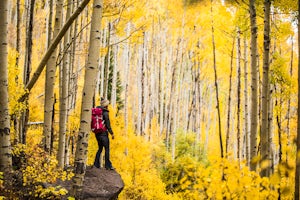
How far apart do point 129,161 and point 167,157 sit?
3.61 m

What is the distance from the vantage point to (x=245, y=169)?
494 centimetres

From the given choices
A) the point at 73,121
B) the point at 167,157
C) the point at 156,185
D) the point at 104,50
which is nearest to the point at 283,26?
the point at 104,50

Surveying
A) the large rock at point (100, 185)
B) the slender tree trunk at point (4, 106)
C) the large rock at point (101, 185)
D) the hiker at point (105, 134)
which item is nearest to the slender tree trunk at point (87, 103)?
the slender tree trunk at point (4, 106)

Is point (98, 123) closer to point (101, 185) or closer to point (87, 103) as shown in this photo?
point (101, 185)

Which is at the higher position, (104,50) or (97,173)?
(104,50)

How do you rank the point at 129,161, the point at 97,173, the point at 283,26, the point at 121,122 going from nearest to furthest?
the point at 97,173 → the point at 283,26 → the point at 129,161 → the point at 121,122

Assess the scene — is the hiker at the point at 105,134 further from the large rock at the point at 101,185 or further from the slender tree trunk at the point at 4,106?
the slender tree trunk at the point at 4,106

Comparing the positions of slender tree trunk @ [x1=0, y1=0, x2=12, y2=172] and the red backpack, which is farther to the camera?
the red backpack

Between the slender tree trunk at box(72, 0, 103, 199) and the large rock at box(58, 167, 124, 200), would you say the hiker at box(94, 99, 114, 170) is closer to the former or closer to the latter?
the large rock at box(58, 167, 124, 200)

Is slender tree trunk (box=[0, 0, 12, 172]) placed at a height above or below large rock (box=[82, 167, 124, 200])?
above

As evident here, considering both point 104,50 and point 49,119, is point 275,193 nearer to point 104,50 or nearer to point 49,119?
point 49,119

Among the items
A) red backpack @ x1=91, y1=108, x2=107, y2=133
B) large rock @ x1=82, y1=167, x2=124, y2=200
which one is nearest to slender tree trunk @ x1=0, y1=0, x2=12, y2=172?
large rock @ x1=82, y1=167, x2=124, y2=200

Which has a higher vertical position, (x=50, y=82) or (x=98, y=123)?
(x=50, y=82)

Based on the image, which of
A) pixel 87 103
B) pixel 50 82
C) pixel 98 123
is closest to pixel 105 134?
pixel 98 123
